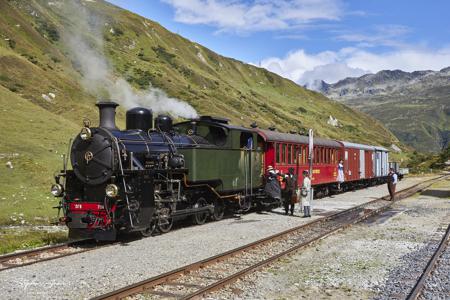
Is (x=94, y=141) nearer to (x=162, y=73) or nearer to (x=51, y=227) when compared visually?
(x=51, y=227)

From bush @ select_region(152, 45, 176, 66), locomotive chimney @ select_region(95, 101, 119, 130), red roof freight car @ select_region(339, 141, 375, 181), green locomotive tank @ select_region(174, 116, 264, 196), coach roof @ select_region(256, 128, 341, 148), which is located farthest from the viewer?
bush @ select_region(152, 45, 176, 66)

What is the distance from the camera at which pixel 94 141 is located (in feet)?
41.0

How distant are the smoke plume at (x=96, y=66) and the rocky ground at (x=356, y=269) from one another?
1057 cm

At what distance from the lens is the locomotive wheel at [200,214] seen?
15.5 metres

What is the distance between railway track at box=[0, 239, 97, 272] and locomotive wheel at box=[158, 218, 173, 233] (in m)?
1.90

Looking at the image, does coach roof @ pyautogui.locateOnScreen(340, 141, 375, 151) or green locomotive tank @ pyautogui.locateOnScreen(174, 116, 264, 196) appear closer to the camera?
green locomotive tank @ pyautogui.locateOnScreen(174, 116, 264, 196)

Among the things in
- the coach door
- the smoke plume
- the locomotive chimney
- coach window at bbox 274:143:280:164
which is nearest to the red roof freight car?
the coach door

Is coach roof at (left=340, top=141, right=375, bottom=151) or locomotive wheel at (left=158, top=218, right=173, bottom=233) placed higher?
coach roof at (left=340, top=141, right=375, bottom=151)

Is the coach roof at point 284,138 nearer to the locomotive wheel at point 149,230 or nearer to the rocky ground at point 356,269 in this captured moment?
the rocky ground at point 356,269

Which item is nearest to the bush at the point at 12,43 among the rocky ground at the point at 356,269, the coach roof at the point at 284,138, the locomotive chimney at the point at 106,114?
the coach roof at the point at 284,138

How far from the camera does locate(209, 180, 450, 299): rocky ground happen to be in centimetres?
816

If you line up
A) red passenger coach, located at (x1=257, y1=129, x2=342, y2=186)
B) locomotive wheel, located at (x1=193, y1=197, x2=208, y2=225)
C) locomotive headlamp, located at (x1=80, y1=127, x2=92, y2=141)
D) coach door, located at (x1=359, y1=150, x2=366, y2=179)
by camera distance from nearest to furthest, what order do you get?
locomotive headlamp, located at (x1=80, y1=127, x2=92, y2=141)
locomotive wheel, located at (x1=193, y1=197, x2=208, y2=225)
red passenger coach, located at (x1=257, y1=129, x2=342, y2=186)
coach door, located at (x1=359, y1=150, x2=366, y2=179)

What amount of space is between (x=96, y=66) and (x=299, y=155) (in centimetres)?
5362

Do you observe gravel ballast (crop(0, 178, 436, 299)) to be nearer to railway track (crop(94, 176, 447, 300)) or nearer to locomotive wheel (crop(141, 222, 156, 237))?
locomotive wheel (crop(141, 222, 156, 237))
